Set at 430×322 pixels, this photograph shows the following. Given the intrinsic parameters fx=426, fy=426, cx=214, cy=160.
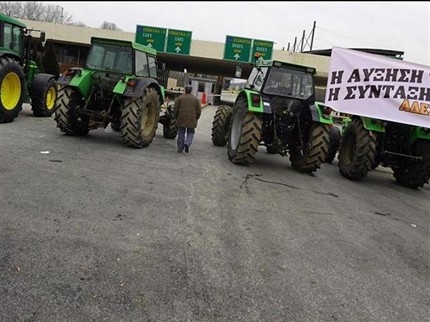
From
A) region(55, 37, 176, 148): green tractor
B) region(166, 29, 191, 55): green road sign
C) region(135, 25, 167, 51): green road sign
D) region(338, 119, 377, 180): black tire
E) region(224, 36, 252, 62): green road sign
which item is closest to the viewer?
region(55, 37, 176, 148): green tractor

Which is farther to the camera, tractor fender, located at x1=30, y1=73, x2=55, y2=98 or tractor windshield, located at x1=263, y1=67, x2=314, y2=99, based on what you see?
tractor fender, located at x1=30, y1=73, x2=55, y2=98

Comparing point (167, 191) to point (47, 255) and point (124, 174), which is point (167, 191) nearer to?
point (124, 174)

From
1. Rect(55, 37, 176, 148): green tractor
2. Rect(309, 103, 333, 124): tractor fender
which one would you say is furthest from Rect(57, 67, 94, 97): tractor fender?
Rect(309, 103, 333, 124): tractor fender

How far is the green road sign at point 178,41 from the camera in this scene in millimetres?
31828

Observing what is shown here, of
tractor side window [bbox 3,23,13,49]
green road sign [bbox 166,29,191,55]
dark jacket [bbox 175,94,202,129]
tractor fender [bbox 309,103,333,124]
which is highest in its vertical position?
green road sign [bbox 166,29,191,55]

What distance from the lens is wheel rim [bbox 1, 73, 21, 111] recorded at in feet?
34.2

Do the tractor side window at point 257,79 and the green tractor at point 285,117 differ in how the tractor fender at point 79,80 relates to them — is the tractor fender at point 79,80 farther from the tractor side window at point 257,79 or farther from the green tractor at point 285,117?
the tractor side window at point 257,79

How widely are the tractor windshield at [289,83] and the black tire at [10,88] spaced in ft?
19.9

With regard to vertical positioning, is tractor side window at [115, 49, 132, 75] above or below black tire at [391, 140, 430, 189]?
above

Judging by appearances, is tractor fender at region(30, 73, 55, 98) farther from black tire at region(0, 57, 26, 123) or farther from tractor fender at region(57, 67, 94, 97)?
tractor fender at region(57, 67, 94, 97)

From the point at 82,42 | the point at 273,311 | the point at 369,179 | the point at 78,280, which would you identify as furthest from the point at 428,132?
the point at 82,42

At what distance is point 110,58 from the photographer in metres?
9.66

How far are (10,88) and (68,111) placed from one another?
101 inches

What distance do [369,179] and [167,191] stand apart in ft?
20.0
